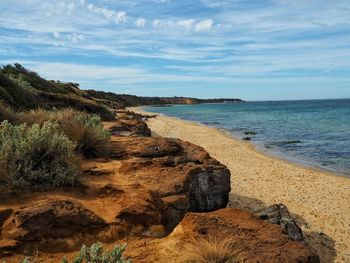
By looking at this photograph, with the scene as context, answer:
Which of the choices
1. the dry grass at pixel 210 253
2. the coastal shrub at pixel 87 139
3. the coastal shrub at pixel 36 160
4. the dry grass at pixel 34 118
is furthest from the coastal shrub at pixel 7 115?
the dry grass at pixel 210 253

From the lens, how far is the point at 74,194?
641 cm

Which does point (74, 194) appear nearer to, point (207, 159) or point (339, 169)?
point (207, 159)

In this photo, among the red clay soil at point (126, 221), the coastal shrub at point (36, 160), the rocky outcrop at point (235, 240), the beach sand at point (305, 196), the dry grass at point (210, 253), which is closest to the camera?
the dry grass at point (210, 253)

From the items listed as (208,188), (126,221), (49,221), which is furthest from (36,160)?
(208,188)

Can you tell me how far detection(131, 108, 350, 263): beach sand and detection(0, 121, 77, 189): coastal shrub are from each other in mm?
5040

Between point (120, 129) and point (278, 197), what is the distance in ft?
19.9

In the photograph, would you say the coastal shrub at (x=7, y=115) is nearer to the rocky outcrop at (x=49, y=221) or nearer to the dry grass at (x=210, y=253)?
the rocky outcrop at (x=49, y=221)

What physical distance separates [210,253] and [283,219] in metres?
3.69

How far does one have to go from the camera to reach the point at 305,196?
12.1 meters

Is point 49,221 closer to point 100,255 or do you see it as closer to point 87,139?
point 100,255

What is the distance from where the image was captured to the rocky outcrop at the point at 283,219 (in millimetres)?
7416

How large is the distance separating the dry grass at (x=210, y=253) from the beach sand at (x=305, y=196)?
3.76 m

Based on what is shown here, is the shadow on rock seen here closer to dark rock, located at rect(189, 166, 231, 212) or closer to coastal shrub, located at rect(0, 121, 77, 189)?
dark rock, located at rect(189, 166, 231, 212)

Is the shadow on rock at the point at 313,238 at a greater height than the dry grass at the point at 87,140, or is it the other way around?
the dry grass at the point at 87,140
